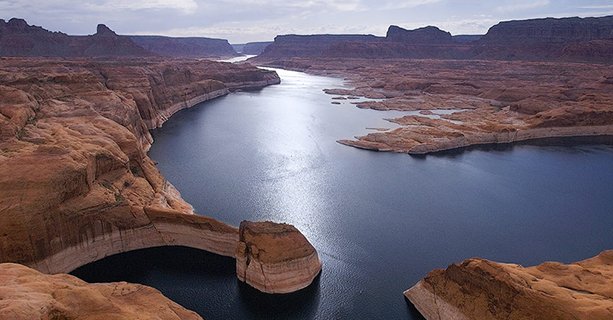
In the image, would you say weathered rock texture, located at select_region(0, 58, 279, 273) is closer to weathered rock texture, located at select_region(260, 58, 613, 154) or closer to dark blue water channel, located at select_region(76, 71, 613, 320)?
dark blue water channel, located at select_region(76, 71, 613, 320)

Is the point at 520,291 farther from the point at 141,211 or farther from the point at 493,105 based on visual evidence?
the point at 493,105

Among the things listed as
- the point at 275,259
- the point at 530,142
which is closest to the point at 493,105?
the point at 530,142

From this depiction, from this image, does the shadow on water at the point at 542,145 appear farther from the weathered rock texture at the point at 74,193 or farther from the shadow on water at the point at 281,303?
the shadow on water at the point at 281,303

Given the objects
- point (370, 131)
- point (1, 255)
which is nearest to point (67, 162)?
point (1, 255)

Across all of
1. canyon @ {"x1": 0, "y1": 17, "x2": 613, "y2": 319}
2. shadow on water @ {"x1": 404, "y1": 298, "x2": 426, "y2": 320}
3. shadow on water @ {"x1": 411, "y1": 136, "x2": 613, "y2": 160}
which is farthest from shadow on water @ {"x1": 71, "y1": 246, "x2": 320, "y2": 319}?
shadow on water @ {"x1": 411, "y1": 136, "x2": 613, "y2": 160}

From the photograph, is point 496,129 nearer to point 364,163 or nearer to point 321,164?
point 364,163

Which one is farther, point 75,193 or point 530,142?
point 530,142

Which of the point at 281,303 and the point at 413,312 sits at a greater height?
the point at 413,312
